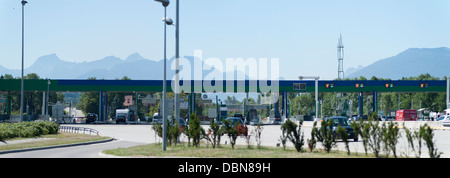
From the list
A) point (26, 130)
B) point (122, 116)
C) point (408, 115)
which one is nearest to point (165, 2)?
point (26, 130)

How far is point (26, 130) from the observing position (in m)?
36.6

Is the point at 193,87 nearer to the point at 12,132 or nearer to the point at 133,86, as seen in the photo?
the point at 133,86

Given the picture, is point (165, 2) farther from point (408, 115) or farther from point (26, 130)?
point (408, 115)

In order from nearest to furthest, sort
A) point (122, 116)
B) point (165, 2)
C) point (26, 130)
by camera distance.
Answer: point (165, 2)
point (26, 130)
point (122, 116)

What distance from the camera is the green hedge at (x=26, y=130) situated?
34.2m

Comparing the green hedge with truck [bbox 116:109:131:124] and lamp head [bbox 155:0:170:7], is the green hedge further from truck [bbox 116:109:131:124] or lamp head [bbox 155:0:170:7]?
truck [bbox 116:109:131:124]

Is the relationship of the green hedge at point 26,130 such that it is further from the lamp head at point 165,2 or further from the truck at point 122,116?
the truck at point 122,116

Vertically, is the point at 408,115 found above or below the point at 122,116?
above

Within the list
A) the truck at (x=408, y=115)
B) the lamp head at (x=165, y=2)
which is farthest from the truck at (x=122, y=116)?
the lamp head at (x=165, y=2)
